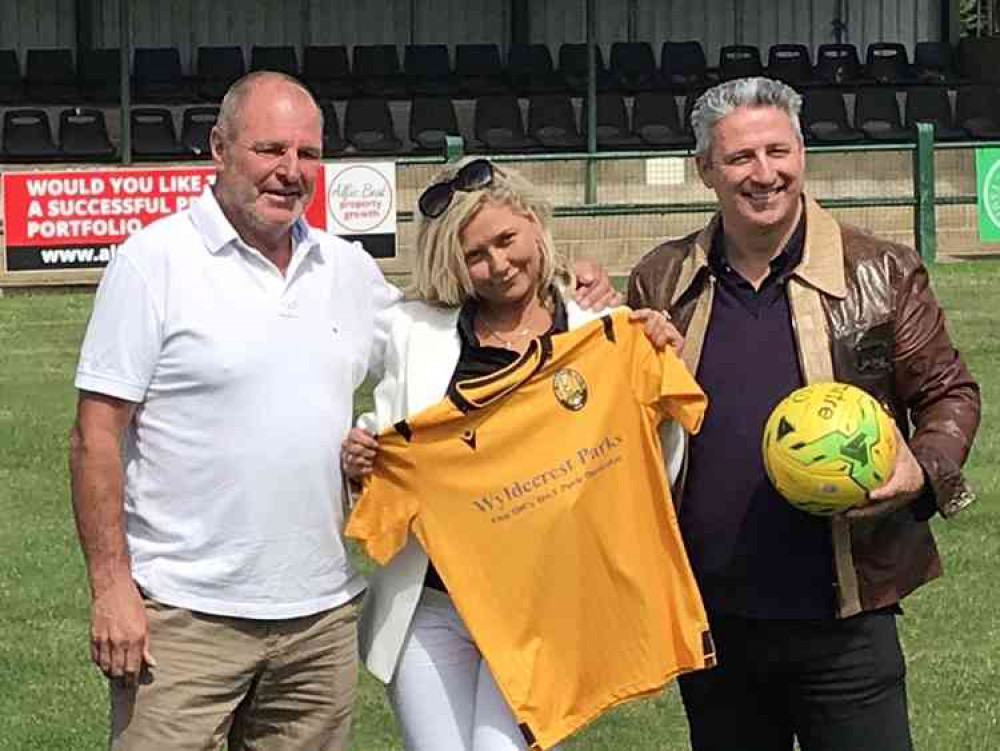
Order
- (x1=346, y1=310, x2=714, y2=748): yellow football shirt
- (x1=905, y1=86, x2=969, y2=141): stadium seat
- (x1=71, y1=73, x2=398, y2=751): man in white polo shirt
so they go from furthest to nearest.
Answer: (x1=905, y1=86, x2=969, y2=141): stadium seat, (x1=346, y1=310, x2=714, y2=748): yellow football shirt, (x1=71, y1=73, x2=398, y2=751): man in white polo shirt

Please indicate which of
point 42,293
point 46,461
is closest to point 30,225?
point 42,293

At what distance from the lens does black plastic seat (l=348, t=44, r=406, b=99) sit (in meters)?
28.6

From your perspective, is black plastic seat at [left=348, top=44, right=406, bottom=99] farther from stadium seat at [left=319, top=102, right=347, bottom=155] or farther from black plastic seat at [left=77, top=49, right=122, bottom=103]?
black plastic seat at [left=77, top=49, right=122, bottom=103]

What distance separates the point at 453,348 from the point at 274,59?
24792mm

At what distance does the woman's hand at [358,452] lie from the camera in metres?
4.44

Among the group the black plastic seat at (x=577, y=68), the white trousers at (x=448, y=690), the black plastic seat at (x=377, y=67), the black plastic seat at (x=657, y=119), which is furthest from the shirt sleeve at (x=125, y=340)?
Result: the black plastic seat at (x=377, y=67)

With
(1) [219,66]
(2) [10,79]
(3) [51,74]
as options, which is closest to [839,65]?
(1) [219,66]

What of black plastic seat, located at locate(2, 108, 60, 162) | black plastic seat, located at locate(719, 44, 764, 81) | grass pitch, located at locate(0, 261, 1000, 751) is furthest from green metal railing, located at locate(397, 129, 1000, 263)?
black plastic seat, located at locate(719, 44, 764, 81)

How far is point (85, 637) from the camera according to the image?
309 inches

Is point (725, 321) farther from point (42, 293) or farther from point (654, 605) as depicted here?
point (42, 293)

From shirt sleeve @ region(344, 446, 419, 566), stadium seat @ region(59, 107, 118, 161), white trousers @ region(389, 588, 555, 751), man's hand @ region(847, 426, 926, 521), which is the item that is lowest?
white trousers @ region(389, 588, 555, 751)

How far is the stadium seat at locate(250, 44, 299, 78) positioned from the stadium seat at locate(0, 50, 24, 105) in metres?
3.18

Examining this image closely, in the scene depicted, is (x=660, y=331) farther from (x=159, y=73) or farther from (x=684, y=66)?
(x=684, y=66)

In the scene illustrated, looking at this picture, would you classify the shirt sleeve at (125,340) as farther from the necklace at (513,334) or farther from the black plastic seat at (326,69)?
the black plastic seat at (326,69)
